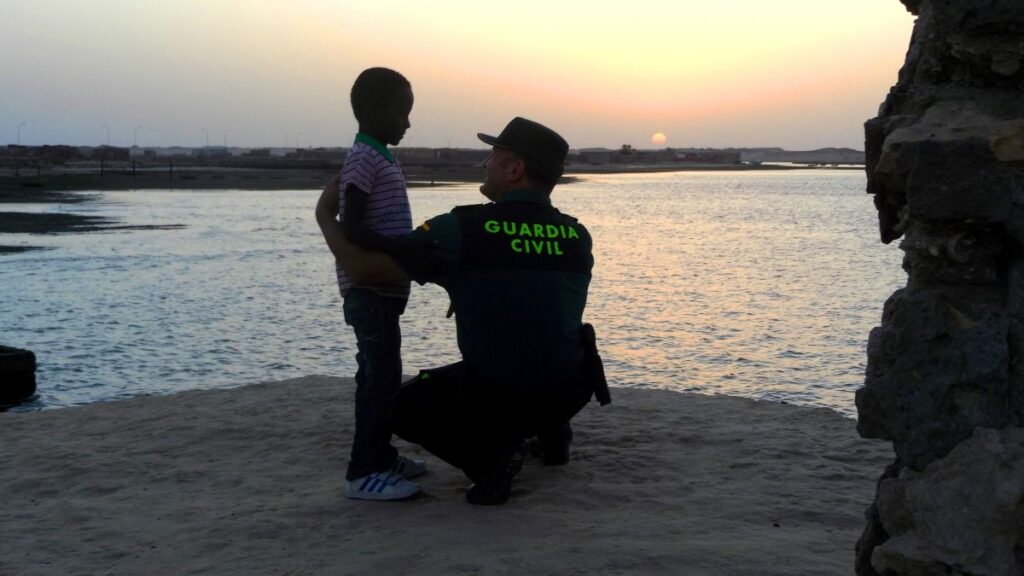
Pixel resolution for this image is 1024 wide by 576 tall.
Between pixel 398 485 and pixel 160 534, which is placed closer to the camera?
pixel 160 534

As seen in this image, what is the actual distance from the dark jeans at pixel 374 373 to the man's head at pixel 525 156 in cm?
71

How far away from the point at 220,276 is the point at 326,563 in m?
18.5

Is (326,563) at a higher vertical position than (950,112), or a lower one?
lower

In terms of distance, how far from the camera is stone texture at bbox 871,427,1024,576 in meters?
2.51

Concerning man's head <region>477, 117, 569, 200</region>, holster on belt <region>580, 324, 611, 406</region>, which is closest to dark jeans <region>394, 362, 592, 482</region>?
holster on belt <region>580, 324, 611, 406</region>

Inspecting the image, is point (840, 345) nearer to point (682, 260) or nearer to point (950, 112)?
point (950, 112)

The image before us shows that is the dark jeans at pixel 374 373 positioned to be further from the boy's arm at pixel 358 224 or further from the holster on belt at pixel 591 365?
the holster on belt at pixel 591 365

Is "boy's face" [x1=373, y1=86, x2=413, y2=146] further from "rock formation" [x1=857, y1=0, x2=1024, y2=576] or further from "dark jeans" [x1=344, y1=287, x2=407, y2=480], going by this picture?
"rock formation" [x1=857, y1=0, x2=1024, y2=576]

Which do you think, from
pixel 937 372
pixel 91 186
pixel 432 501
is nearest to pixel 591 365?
pixel 432 501

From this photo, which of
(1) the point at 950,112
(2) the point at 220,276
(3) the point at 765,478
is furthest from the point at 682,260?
(1) the point at 950,112

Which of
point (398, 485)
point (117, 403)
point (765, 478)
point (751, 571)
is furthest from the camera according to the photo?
point (117, 403)

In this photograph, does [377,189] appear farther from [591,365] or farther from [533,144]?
[591,365]

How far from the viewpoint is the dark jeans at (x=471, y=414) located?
4.55 metres

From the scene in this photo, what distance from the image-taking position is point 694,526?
163 inches
